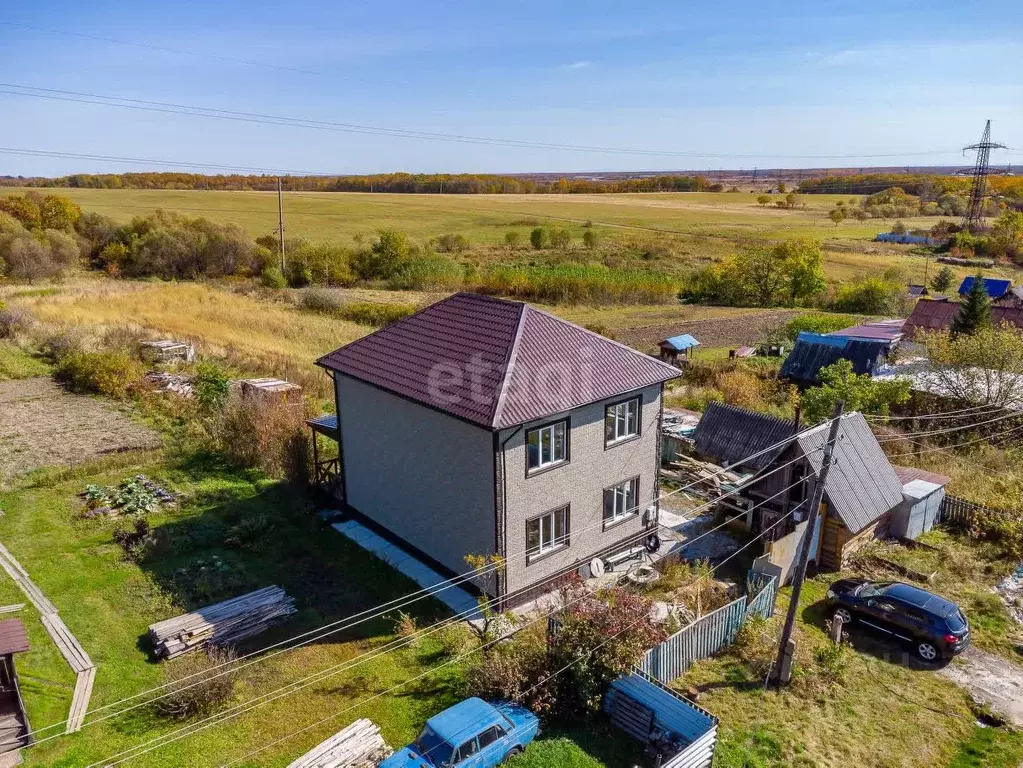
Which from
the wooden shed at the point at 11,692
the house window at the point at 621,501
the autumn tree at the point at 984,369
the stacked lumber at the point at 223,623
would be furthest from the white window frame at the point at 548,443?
the autumn tree at the point at 984,369

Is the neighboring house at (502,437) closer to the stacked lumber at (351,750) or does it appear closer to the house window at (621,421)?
the house window at (621,421)

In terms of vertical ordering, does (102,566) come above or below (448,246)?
below

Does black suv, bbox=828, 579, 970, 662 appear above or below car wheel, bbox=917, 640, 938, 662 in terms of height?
above

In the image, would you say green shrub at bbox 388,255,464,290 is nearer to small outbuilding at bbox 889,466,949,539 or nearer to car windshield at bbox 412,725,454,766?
small outbuilding at bbox 889,466,949,539

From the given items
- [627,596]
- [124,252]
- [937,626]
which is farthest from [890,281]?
[124,252]

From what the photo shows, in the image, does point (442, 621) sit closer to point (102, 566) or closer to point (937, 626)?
point (102, 566)

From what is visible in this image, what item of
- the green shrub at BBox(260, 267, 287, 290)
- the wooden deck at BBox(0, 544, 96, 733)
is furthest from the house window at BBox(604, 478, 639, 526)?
the green shrub at BBox(260, 267, 287, 290)
